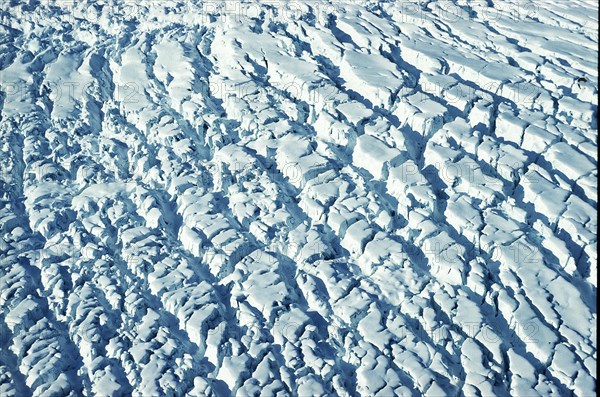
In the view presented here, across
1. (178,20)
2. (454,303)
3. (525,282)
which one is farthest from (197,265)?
(178,20)

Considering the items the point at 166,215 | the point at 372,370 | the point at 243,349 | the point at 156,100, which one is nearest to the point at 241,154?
the point at 166,215

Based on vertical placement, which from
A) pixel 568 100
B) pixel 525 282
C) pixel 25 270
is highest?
pixel 568 100

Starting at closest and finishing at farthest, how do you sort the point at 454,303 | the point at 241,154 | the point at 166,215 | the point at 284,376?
the point at 284,376 < the point at 454,303 < the point at 166,215 < the point at 241,154

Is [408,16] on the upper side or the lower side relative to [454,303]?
upper

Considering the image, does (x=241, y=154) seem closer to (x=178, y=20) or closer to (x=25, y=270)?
(x=25, y=270)

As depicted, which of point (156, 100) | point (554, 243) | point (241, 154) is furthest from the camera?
point (156, 100)

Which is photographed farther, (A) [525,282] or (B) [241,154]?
(B) [241,154]
